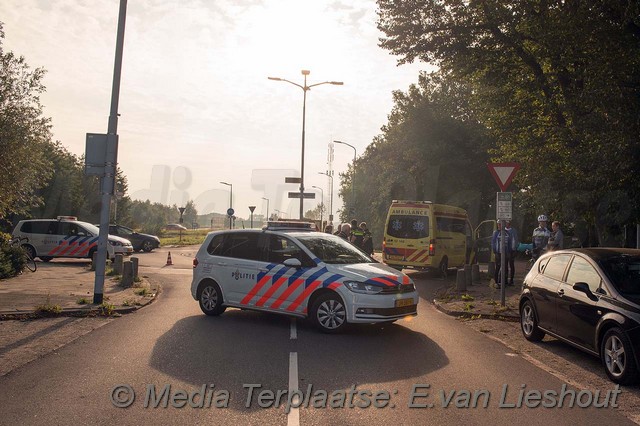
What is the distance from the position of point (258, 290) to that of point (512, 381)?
5.00 metres

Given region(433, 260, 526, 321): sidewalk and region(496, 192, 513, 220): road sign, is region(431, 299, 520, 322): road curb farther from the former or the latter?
region(496, 192, 513, 220): road sign

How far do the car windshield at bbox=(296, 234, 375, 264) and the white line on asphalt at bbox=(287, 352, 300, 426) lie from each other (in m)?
2.56

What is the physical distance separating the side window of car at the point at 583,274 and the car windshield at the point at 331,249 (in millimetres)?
3505

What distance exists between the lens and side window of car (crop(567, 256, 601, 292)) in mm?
7441

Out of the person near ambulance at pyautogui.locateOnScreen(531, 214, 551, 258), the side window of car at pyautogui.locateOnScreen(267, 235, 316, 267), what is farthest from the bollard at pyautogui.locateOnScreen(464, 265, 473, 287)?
the side window of car at pyautogui.locateOnScreen(267, 235, 316, 267)

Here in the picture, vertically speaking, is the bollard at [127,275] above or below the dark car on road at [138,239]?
below

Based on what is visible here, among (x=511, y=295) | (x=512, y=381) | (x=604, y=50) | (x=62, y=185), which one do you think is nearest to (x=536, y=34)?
(x=604, y=50)

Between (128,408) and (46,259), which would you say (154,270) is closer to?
(46,259)

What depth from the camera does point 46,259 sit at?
938 inches

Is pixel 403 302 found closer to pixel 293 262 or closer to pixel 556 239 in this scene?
pixel 293 262

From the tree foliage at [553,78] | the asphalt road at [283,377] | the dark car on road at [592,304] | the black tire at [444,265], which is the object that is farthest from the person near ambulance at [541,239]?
the dark car on road at [592,304]

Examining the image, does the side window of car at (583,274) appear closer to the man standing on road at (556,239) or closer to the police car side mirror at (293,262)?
the police car side mirror at (293,262)

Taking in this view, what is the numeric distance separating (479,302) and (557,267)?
Answer: 15.5 feet

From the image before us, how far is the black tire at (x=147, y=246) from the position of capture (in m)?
33.3
